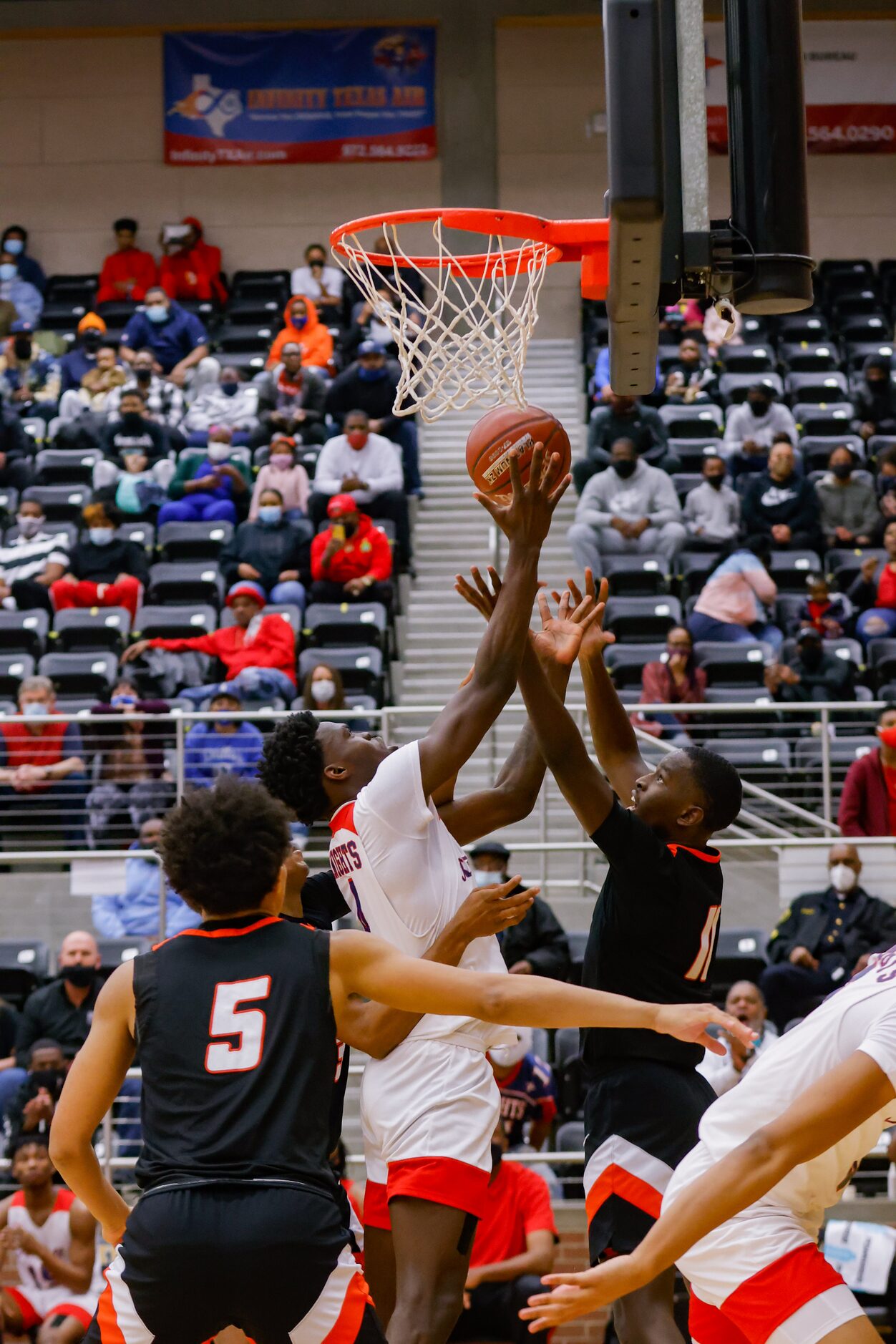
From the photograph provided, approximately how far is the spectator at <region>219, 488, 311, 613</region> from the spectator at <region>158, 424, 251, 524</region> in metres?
0.67

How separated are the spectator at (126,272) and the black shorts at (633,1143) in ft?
47.5

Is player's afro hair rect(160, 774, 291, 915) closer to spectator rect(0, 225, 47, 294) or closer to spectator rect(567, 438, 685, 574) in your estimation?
spectator rect(567, 438, 685, 574)

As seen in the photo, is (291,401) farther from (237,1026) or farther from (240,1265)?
(240,1265)

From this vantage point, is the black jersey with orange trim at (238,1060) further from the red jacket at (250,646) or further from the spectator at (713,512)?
the spectator at (713,512)

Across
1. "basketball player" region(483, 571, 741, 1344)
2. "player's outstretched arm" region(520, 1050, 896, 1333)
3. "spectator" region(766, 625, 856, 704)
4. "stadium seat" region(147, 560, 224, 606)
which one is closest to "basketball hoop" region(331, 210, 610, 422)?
"basketball player" region(483, 571, 741, 1344)

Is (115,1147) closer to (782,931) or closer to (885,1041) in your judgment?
(782,931)

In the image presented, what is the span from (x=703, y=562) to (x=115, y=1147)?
605cm

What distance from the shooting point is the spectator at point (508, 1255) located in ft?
22.6

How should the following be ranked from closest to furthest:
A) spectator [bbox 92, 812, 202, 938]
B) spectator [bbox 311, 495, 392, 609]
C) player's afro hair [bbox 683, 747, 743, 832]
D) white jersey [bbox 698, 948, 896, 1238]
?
white jersey [bbox 698, 948, 896, 1238], player's afro hair [bbox 683, 747, 743, 832], spectator [bbox 92, 812, 202, 938], spectator [bbox 311, 495, 392, 609]

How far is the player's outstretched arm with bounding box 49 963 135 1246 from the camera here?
311 centimetres

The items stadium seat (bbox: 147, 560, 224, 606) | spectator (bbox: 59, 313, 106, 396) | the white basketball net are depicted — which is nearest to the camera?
the white basketball net

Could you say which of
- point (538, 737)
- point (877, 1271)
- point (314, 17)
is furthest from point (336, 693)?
point (314, 17)

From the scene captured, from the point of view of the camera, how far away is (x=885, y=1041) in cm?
284

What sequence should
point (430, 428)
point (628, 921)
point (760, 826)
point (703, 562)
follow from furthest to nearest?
1. point (430, 428)
2. point (703, 562)
3. point (760, 826)
4. point (628, 921)
